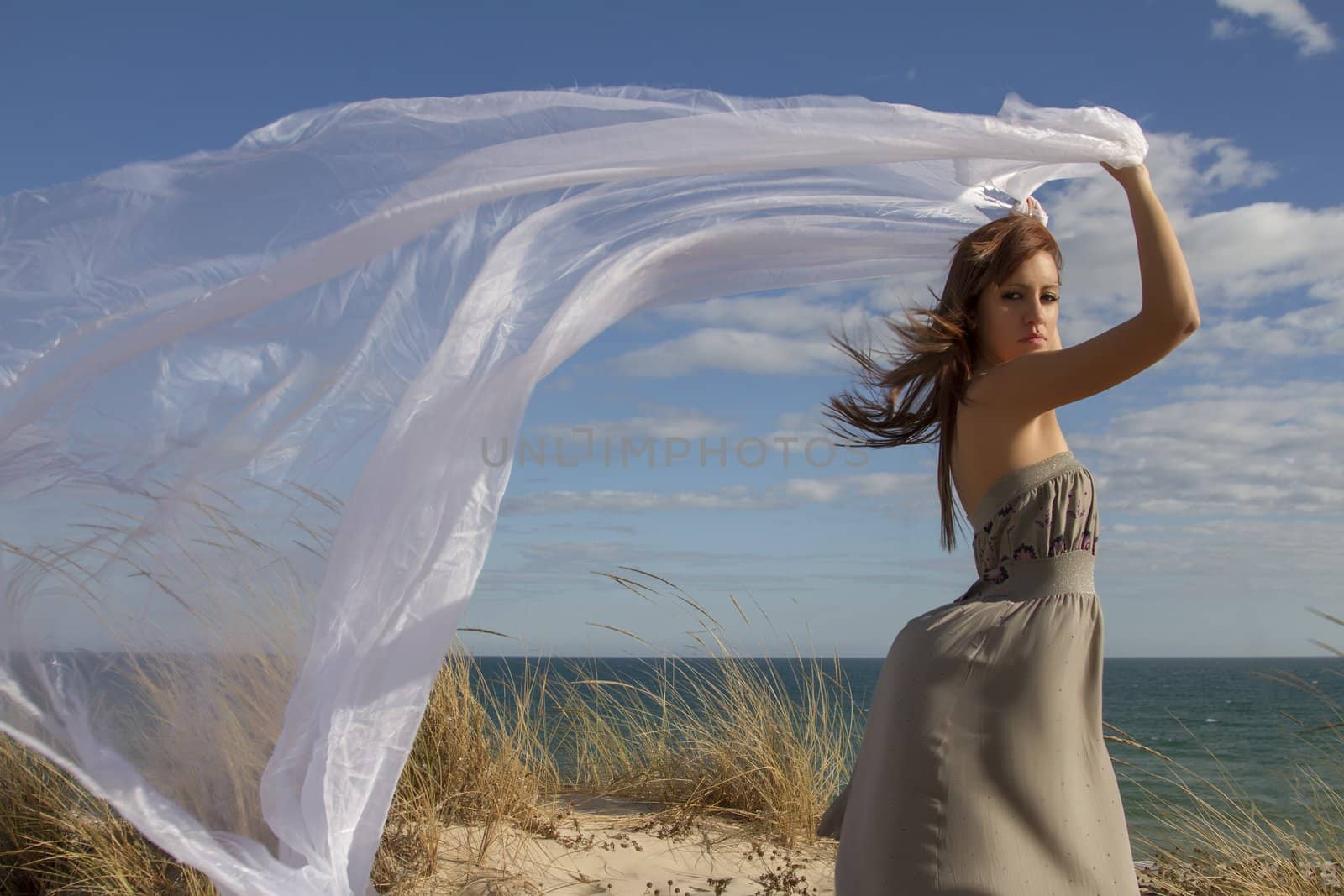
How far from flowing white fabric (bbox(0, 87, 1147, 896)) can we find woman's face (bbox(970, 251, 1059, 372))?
297mm

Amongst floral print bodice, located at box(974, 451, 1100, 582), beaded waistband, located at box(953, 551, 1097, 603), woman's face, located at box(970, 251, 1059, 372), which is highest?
woman's face, located at box(970, 251, 1059, 372)

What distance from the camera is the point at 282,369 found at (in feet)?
8.17

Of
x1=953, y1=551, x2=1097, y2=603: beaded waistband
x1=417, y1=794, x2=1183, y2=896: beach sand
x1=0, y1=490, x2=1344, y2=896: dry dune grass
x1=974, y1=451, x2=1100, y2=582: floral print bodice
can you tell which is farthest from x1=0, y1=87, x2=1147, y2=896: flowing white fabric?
x1=417, y1=794, x2=1183, y2=896: beach sand

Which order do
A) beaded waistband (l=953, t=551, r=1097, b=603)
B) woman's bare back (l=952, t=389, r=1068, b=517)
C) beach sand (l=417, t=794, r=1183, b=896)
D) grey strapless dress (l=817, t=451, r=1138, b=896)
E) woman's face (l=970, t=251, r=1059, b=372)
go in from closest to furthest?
grey strapless dress (l=817, t=451, r=1138, b=896)
beaded waistband (l=953, t=551, r=1097, b=603)
woman's bare back (l=952, t=389, r=1068, b=517)
woman's face (l=970, t=251, r=1059, b=372)
beach sand (l=417, t=794, r=1183, b=896)

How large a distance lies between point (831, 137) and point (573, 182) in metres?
0.64

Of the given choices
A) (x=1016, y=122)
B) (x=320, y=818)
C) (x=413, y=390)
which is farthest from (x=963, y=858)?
(x=1016, y=122)

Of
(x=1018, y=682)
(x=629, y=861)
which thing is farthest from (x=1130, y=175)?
(x=629, y=861)

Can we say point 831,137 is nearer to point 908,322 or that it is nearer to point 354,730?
point 908,322

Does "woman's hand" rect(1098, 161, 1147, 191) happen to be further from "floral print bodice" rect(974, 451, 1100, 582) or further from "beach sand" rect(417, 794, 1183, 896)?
"beach sand" rect(417, 794, 1183, 896)

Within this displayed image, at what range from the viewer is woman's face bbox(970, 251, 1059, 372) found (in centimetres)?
239

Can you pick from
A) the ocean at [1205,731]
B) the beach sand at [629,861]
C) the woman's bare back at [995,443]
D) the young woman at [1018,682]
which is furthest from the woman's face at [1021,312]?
the beach sand at [629,861]

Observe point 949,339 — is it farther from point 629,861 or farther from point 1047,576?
point 629,861

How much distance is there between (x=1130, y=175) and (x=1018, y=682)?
1.16 meters

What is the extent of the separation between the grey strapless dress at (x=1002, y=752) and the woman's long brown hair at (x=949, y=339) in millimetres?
396
